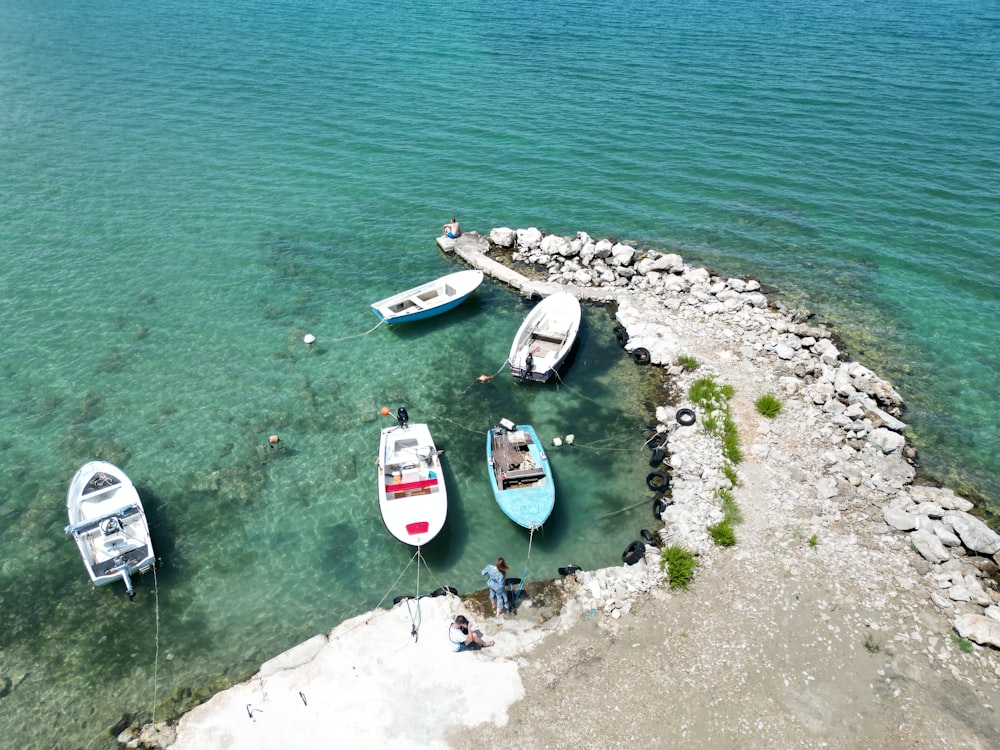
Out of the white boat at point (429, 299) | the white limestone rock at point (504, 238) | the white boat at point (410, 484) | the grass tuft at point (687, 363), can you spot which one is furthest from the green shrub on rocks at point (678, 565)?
the white limestone rock at point (504, 238)

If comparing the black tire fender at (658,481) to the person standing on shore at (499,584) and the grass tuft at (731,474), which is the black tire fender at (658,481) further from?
the person standing on shore at (499,584)

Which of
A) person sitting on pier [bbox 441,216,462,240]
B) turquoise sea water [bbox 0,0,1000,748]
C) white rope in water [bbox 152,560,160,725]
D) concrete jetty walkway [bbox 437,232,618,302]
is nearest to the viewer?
white rope in water [bbox 152,560,160,725]

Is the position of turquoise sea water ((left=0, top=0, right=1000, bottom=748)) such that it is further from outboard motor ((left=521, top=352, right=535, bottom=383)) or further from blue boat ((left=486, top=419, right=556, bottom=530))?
blue boat ((left=486, top=419, right=556, bottom=530))

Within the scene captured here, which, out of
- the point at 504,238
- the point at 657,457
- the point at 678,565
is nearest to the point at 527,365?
the point at 657,457

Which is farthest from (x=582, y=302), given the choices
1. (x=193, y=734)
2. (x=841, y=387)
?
(x=193, y=734)

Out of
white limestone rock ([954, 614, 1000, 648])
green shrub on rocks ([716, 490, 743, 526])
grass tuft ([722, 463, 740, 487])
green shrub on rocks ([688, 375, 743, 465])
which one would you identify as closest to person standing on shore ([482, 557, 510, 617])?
green shrub on rocks ([716, 490, 743, 526])

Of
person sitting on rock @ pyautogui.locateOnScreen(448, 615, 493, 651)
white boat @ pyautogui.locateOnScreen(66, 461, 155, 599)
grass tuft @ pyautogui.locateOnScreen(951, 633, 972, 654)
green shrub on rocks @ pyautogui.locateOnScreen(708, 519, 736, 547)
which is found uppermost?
grass tuft @ pyautogui.locateOnScreen(951, 633, 972, 654)

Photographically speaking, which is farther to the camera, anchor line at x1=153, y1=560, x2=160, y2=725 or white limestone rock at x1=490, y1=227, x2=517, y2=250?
white limestone rock at x1=490, y1=227, x2=517, y2=250
